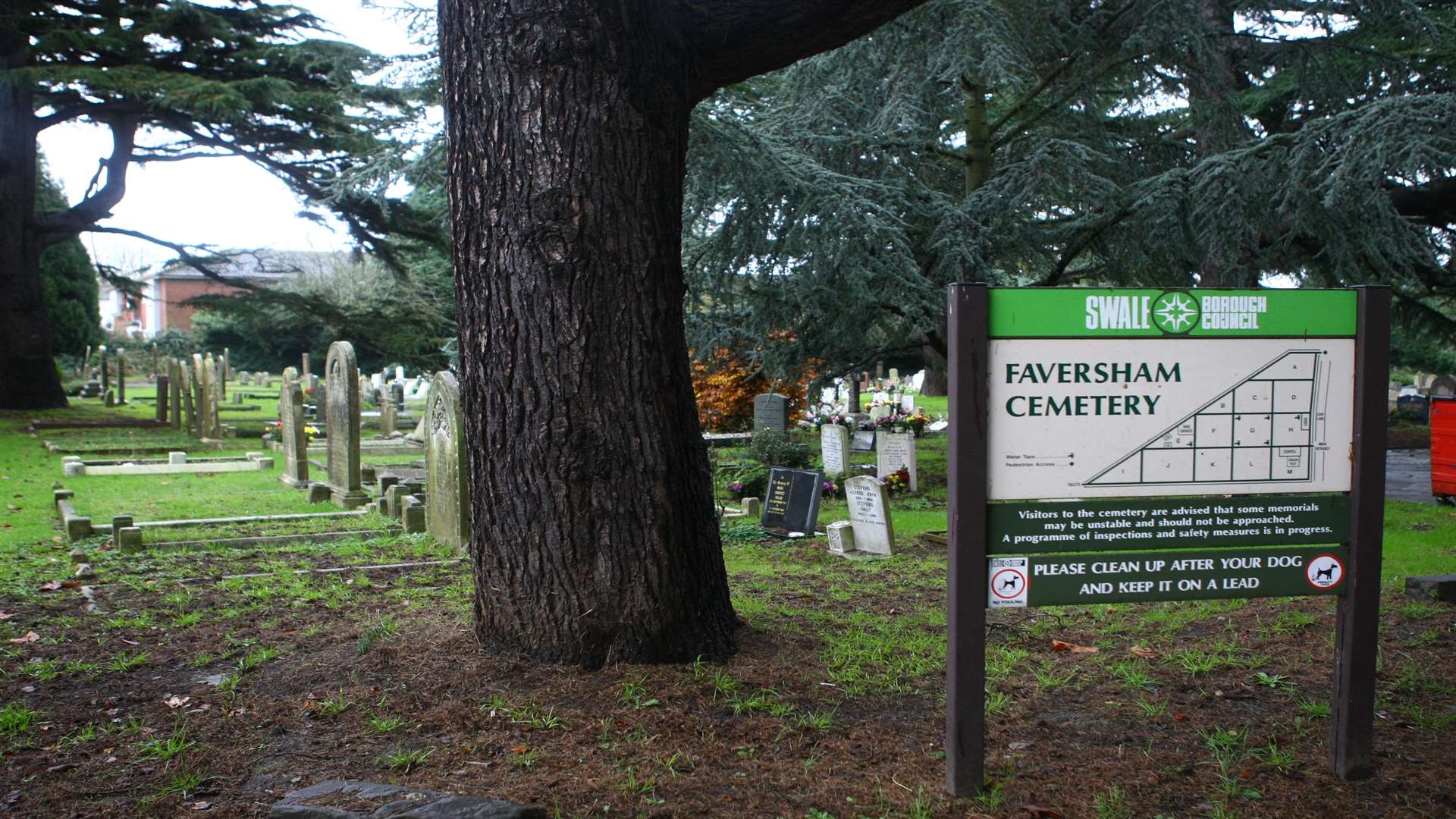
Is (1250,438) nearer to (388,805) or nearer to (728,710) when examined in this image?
(728,710)

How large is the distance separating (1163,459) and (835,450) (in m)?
11.0

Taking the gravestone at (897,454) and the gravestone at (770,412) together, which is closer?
the gravestone at (897,454)

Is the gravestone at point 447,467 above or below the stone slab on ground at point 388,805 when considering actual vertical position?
above

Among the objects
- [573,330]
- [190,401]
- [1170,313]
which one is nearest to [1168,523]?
[1170,313]

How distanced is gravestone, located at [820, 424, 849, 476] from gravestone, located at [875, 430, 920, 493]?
538 mm

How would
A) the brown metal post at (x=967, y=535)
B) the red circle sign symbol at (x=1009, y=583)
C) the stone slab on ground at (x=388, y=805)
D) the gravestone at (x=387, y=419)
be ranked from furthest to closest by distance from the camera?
the gravestone at (x=387, y=419), the red circle sign symbol at (x=1009, y=583), the brown metal post at (x=967, y=535), the stone slab on ground at (x=388, y=805)

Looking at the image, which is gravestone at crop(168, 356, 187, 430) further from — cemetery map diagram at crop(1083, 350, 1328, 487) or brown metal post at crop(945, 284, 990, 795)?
cemetery map diagram at crop(1083, 350, 1328, 487)

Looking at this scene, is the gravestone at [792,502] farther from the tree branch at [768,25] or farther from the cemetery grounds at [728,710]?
the tree branch at [768,25]

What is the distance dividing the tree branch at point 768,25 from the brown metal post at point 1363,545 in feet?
7.07

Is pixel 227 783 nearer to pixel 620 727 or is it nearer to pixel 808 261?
pixel 620 727

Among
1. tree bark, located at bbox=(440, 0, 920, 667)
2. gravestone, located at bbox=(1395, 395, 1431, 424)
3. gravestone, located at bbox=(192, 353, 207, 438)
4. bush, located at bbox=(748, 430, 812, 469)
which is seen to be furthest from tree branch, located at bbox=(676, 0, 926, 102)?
gravestone, located at bbox=(1395, 395, 1431, 424)

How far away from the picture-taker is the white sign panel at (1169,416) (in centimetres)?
335

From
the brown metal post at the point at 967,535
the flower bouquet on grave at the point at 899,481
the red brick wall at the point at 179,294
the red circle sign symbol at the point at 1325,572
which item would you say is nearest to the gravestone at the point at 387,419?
the flower bouquet on grave at the point at 899,481

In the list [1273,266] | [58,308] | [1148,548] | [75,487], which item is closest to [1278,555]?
[1148,548]
